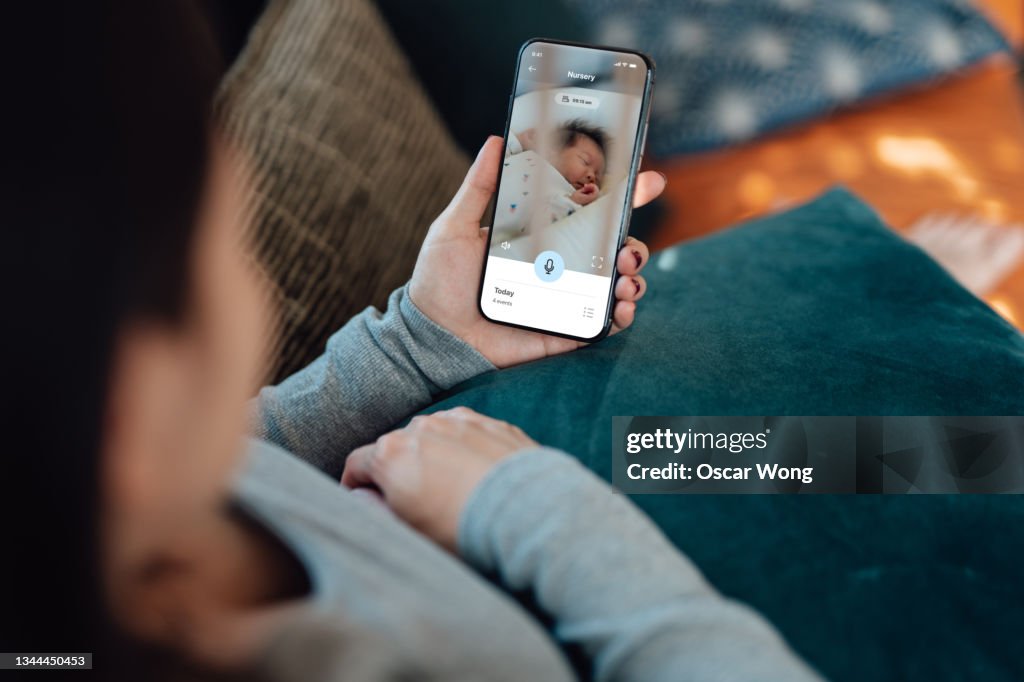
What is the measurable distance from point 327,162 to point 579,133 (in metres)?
0.30

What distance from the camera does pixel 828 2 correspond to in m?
1.37

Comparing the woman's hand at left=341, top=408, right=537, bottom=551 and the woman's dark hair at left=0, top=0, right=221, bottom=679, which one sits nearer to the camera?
the woman's dark hair at left=0, top=0, right=221, bottom=679

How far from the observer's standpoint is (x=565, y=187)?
2.11 feet

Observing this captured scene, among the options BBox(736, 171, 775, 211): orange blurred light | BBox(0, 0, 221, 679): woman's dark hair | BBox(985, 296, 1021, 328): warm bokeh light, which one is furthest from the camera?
BBox(736, 171, 775, 211): orange blurred light

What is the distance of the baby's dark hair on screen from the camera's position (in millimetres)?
630

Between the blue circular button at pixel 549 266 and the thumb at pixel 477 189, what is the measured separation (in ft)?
0.23

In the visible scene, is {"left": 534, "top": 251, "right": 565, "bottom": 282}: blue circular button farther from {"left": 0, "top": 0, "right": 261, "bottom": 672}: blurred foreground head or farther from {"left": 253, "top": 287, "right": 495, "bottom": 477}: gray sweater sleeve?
{"left": 0, "top": 0, "right": 261, "bottom": 672}: blurred foreground head

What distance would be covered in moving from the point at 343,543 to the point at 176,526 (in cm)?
9

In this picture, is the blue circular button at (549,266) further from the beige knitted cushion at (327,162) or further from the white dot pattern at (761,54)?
the white dot pattern at (761,54)

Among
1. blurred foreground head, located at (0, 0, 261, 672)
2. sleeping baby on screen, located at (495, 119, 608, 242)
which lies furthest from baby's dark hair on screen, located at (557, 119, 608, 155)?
blurred foreground head, located at (0, 0, 261, 672)

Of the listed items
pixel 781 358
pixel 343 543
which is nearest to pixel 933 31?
pixel 781 358

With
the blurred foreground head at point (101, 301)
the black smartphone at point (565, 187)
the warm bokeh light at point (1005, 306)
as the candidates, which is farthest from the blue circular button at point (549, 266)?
the warm bokeh light at point (1005, 306)

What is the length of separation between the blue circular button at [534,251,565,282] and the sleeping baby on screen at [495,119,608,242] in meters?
0.03

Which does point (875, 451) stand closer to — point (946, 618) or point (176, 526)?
point (946, 618)
